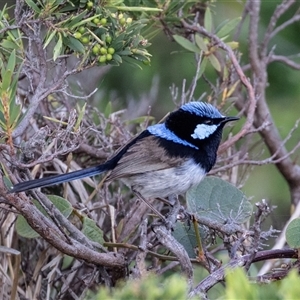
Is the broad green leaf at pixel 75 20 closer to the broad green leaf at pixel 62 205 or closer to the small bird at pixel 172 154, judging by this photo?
the broad green leaf at pixel 62 205

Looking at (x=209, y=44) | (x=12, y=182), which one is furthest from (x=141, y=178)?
(x=12, y=182)

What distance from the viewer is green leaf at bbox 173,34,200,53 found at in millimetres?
2604

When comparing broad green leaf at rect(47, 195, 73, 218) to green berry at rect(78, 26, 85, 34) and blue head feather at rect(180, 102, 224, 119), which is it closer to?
green berry at rect(78, 26, 85, 34)

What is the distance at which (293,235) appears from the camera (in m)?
1.75

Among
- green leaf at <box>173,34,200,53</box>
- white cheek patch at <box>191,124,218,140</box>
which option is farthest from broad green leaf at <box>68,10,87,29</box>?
white cheek patch at <box>191,124,218,140</box>

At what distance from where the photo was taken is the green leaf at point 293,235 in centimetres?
174

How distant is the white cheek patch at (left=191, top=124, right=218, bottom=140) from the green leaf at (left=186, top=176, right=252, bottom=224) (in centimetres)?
41

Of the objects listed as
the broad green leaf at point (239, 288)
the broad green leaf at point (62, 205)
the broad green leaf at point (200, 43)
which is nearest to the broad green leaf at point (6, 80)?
the broad green leaf at point (62, 205)

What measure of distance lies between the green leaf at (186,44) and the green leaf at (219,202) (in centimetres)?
64

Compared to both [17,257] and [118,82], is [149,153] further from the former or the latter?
[118,82]

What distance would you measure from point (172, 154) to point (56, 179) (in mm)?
584

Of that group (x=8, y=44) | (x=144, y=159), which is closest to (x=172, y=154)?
(x=144, y=159)

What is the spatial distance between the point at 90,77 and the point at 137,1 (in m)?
1.40

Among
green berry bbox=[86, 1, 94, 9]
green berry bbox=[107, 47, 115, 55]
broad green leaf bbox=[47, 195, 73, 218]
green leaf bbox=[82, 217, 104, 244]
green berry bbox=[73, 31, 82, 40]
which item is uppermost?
green berry bbox=[86, 1, 94, 9]
